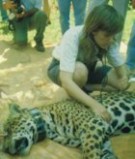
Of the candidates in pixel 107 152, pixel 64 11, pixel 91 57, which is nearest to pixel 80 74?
pixel 91 57

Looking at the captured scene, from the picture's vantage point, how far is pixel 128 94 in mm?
3391

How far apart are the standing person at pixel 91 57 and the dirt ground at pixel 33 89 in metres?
0.40

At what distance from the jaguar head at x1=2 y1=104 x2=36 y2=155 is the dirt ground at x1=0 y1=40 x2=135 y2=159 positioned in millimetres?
52

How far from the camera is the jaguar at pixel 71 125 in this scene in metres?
2.91

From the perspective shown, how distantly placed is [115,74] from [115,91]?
192mm

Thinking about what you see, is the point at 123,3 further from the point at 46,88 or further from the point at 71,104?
the point at 71,104

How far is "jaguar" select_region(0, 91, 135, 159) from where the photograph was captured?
2914mm

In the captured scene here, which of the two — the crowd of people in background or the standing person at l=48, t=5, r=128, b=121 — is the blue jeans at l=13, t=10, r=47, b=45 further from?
the standing person at l=48, t=5, r=128, b=121

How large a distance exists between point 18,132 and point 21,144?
0.08 meters

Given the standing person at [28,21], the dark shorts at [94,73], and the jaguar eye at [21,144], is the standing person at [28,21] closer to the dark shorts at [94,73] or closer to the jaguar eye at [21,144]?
the dark shorts at [94,73]

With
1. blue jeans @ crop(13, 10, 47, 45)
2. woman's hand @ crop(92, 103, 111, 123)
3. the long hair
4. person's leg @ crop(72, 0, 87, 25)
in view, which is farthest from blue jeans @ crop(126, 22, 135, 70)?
blue jeans @ crop(13, 10, 47, 45)

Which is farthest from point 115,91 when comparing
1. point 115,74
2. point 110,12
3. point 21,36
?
point 21,36

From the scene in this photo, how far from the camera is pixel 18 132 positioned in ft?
9.67

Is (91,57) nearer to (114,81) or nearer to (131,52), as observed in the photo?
(114,81)
